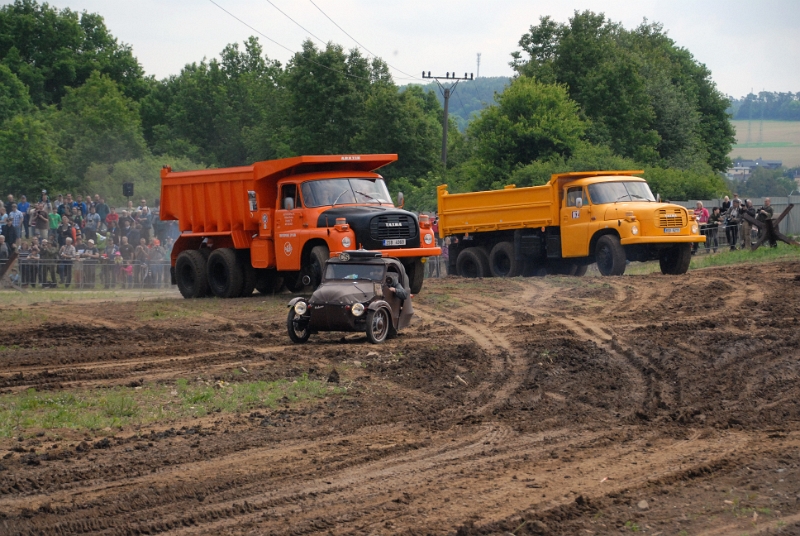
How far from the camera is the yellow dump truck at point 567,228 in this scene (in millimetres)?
23094

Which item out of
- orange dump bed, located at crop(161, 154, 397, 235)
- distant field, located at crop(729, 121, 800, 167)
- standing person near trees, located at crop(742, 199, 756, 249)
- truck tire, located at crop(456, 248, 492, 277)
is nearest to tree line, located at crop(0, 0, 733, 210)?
standing person near trees, located at crop(742, 199, 756, 249)

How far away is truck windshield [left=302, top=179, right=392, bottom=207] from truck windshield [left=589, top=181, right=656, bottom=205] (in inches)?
224

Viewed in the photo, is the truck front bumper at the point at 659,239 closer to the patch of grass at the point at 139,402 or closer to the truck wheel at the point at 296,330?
the truck wheel at the point at 296,330

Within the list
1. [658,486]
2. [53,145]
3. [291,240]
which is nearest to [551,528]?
[658,486]

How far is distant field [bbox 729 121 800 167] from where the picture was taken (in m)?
112

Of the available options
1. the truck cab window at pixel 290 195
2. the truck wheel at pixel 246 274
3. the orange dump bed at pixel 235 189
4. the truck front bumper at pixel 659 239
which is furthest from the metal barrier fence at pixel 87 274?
the truck front bumper at pixel 659 239

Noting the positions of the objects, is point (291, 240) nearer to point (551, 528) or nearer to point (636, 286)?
point (636, 286)

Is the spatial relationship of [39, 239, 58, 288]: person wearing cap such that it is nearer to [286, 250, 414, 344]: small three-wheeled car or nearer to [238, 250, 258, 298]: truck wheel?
[238, 250, 258, 298]: truck wheel

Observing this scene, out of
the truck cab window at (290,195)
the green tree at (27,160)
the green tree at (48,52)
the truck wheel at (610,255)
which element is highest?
the green tree at (48,52)

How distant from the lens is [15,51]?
72.6 meters

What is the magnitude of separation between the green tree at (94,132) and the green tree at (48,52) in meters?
11.5

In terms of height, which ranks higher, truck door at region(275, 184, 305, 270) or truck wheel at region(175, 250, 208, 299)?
truck door at region(275, 184, 305, 270)

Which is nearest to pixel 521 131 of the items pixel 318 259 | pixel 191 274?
pixel 191 274

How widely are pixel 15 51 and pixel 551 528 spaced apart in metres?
74.4
